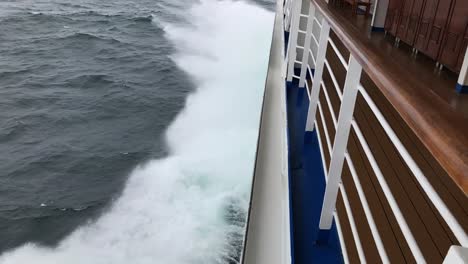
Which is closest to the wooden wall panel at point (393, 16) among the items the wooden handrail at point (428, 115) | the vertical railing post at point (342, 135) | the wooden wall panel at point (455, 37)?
the wooden wall panel at point (455, 37)

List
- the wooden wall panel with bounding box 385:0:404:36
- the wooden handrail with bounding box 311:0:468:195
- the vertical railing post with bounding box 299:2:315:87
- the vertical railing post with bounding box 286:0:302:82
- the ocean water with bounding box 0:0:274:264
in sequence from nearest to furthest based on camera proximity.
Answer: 1. the wooden handrail with bounding box 311:0:468:195
2. the wooden wall panel with bounding box 385:0:404:36
3. the vertical railing post with bounding box 299:2:315:87
4. the vertical railing post with bounding box 286:0:302:82
5. the ocean water with bounding box 0:0:274:264

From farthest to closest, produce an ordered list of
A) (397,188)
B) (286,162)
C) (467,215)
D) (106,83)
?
1. (106,83)
2. (286,162)
3. (397,188)
4. (467,215)

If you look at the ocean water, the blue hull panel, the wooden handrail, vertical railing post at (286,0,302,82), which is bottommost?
the ocean water

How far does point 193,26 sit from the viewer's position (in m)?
13.6

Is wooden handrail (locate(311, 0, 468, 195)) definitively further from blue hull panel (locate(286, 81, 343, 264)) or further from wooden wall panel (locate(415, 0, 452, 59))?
blue hull panel (locate(286, 81, 343, 264))

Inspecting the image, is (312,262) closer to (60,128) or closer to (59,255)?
(59,255)

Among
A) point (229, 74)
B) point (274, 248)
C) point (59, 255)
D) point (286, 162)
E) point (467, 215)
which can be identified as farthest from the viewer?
point (229, 74)

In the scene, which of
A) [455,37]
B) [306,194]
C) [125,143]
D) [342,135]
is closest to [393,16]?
[455,37]

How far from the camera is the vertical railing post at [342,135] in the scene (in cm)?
133

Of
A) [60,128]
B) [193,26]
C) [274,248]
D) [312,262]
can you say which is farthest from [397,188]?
[193,26]

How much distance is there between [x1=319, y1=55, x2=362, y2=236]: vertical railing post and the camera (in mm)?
1334

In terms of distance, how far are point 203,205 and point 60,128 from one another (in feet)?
11.4

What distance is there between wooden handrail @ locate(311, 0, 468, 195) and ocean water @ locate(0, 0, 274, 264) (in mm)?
3411

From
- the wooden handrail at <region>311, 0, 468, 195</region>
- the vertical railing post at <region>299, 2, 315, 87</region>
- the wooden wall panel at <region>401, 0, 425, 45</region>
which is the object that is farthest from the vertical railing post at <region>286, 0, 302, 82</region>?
the wooden handrail at <region>311, 0, 468, 195</region>
